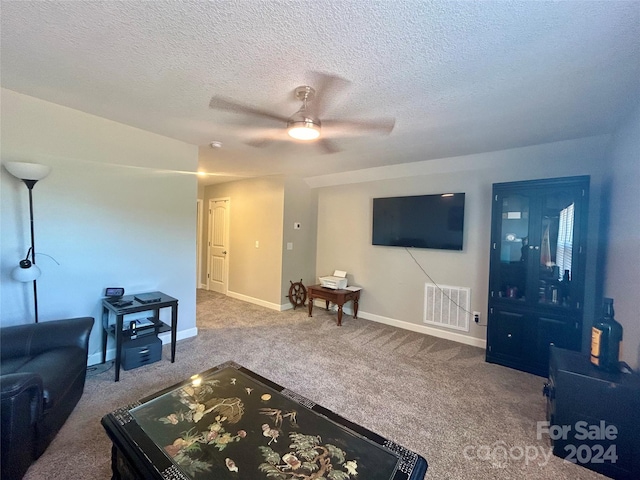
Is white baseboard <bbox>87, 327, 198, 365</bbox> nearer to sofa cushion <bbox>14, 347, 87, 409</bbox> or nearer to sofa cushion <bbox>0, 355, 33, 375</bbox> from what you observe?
sofa cushion <bbox>14, 347, 87, 409</bbox>

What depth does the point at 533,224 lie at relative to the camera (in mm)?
2889

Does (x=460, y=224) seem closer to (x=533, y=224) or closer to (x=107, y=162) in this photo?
(x=533, y=224)

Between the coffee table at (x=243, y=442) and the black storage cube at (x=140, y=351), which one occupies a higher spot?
the coffee table at (x=243, y=442)

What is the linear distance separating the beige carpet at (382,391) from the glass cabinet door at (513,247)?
852mm

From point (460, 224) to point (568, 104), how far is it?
1.70 m

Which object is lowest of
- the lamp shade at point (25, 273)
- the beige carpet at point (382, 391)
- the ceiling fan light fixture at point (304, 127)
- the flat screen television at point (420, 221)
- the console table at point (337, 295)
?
the beige carpet at point (382, 391)

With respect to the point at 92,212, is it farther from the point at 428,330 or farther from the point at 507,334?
the point at 507,334

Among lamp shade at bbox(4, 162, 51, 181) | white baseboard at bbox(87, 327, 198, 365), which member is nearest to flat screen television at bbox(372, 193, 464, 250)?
white baseboard at bbox(87, 327, 198, 365)

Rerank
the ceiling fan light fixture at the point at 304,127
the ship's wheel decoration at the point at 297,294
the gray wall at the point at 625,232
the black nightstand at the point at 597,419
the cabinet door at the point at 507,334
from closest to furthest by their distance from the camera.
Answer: the black nightstand at the point at 597,419
the gray wall at the point at 625,232
the ceiling fan light fixture at the point at 304,127
the cabinet door at the point at 507,334
the ship's wheel decoration at the point at 297,294

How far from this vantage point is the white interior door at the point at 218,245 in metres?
5.81

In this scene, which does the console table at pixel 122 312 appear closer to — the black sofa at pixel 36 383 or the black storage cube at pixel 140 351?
the black storage cube at pixel 140 351

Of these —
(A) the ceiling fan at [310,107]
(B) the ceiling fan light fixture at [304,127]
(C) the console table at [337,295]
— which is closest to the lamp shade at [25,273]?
(A) the ceiling fan at [310,107]

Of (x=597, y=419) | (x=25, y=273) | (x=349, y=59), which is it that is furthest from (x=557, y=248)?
(x=25, y=273)

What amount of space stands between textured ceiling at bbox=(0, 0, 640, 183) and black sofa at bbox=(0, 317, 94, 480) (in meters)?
1.83
